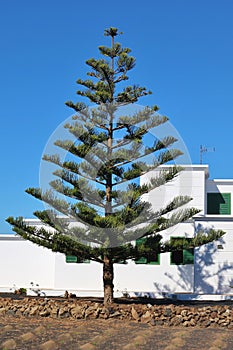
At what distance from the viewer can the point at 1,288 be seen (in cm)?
1955

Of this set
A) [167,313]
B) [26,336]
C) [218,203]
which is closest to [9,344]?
[26,336]

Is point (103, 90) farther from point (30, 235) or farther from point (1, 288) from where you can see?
point (1, 288)

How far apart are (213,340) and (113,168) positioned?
5.17 metres

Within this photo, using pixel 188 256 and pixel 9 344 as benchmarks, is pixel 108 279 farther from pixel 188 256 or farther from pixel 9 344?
pixel 9 344

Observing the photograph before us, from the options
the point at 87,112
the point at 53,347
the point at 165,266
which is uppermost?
the point at 87,112

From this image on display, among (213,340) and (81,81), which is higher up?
(81,81)

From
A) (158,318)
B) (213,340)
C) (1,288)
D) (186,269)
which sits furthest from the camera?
(1,288)

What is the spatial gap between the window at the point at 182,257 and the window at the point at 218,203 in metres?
2.58

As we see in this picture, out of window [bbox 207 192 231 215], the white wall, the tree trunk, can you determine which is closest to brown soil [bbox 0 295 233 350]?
the tree trunk

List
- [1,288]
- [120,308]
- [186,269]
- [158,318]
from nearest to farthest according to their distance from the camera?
[158,318], [120,308], [186,269], [1,288]

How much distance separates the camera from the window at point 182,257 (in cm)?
1791

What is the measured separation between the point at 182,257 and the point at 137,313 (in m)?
6.60

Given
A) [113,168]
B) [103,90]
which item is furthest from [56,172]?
[103,90]

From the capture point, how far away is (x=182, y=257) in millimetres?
18016
